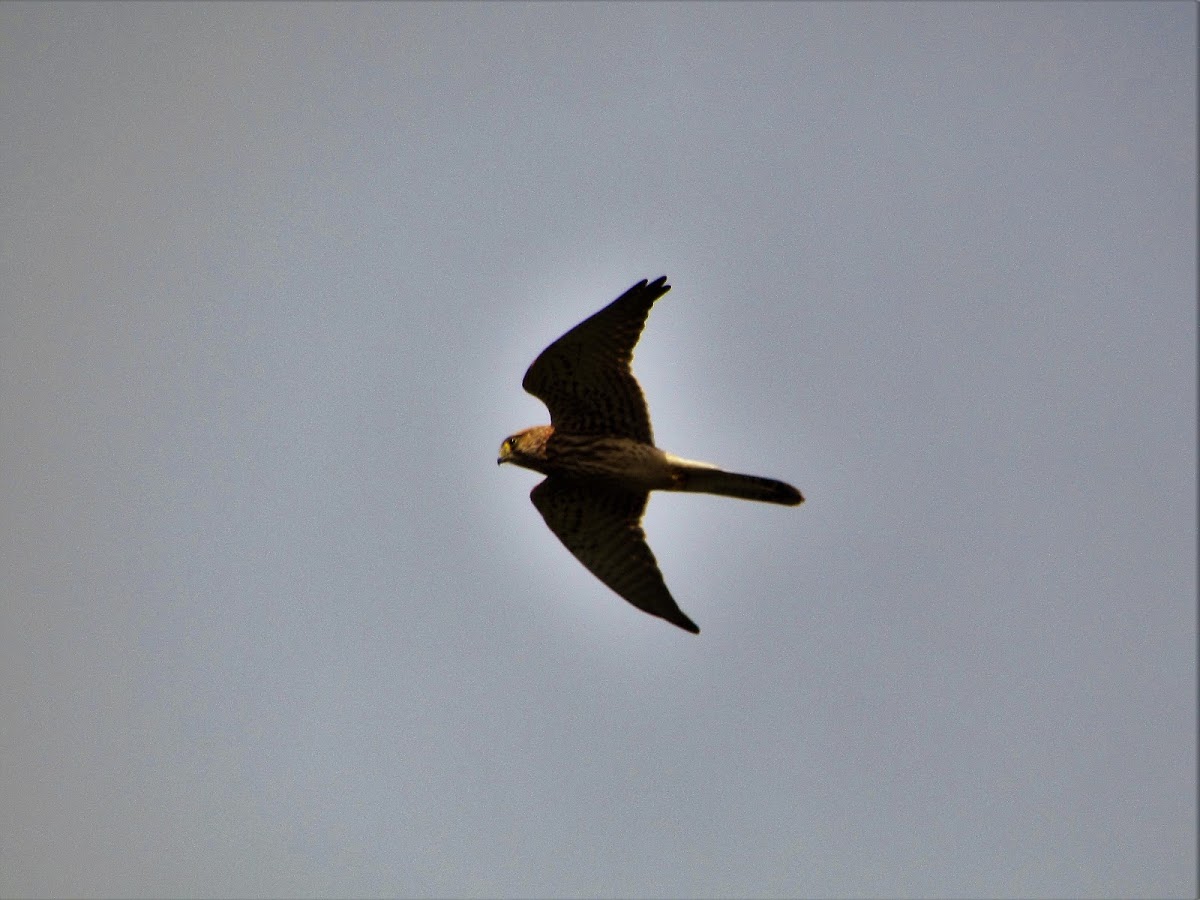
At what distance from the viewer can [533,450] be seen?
31.9 ft

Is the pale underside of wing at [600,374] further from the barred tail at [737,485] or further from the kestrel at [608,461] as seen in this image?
the barred tail at [737,485]

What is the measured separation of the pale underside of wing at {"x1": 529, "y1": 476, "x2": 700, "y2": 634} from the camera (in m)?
9.95

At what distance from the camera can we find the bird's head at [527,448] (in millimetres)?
9734

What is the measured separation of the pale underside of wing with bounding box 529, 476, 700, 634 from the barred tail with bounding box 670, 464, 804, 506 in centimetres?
73

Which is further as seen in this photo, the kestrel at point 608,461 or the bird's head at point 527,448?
the bird's head at point 527,448

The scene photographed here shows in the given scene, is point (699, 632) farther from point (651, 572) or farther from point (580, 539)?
point (580, 539)

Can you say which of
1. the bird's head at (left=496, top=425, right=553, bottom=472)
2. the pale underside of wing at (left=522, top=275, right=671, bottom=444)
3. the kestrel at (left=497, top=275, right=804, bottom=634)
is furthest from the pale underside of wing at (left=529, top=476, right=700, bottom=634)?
the pale underside of wing at (left=522, top=275, right=671, bottom=444)

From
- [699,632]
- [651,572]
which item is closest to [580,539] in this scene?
[651,572]

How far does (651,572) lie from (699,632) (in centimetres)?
72

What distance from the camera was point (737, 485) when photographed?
9312 mm

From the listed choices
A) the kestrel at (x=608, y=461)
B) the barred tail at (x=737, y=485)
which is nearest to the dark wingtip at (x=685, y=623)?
the kestrel at (x=608, y=461)

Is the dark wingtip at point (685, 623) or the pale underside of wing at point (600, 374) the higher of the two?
the pale underside of wing at point (600, 374)

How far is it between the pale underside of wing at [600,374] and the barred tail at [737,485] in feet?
1.61

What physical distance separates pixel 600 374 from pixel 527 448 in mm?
1005
